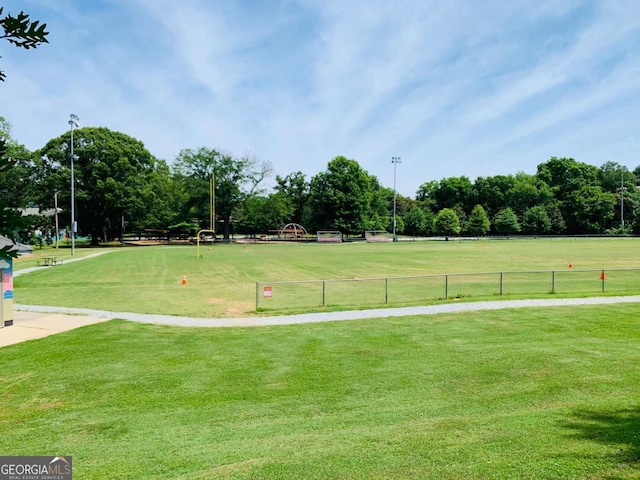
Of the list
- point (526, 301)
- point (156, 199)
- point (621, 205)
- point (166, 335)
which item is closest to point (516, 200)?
point (621, 205)

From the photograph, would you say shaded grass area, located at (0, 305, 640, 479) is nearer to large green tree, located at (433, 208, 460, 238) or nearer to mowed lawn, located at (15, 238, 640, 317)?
mowed lawn, located at (15, 238, 640, 317)

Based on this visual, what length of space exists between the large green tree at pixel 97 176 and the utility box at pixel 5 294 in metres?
56.3

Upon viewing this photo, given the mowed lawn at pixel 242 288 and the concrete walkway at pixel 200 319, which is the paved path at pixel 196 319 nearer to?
the concrete walkway at pixel 200 319

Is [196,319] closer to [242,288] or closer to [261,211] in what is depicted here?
[242,288]

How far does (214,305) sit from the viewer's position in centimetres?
1680

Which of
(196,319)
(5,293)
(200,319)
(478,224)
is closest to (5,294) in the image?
(5,293)

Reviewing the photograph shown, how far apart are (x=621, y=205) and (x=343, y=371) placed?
402 feet

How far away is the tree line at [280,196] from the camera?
65625 millimetres

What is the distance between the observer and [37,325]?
1239 centimetres

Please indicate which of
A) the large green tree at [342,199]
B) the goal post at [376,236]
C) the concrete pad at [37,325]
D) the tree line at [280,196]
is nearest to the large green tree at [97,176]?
the tree line at [280,196]

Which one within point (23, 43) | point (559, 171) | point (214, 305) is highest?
point (559, 171)

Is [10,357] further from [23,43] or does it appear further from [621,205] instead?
[621,205]

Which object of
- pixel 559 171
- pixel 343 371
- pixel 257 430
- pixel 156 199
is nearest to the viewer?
pixel 257 430

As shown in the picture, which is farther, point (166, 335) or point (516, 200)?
point (516, 200)
